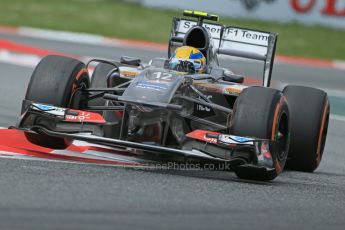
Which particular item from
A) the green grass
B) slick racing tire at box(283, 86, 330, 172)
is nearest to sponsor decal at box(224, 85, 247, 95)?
slick racing tire at box(283, 86, 330, 172)

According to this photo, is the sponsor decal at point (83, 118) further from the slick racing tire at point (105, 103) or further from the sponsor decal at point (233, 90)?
the sponsor decal at point (233, 90)

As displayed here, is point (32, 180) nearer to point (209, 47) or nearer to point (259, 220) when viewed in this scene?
point (259, 220)

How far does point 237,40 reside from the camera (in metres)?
10.4

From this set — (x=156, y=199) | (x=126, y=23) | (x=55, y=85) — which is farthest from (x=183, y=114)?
(x=126, y=23)

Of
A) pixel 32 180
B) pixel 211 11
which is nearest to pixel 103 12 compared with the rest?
pixel 211 11

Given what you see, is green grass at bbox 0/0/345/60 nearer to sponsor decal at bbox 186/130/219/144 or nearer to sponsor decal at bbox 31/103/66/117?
sponsor decal at bbox 186/130/219/144

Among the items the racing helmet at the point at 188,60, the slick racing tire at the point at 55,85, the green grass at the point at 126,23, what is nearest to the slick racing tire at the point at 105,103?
the slick racing tire at the point at 55,85

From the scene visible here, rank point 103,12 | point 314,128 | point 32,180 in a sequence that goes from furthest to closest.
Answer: point 103,12 < point 314,128 < point 32,180

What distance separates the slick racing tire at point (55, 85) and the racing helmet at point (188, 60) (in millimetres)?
955

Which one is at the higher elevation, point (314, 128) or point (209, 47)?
point (209, 47)

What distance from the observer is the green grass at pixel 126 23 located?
22312 millimetres

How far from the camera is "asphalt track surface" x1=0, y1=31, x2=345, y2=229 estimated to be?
5809mm

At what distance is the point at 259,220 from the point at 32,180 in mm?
1619

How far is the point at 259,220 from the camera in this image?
20.6ft
